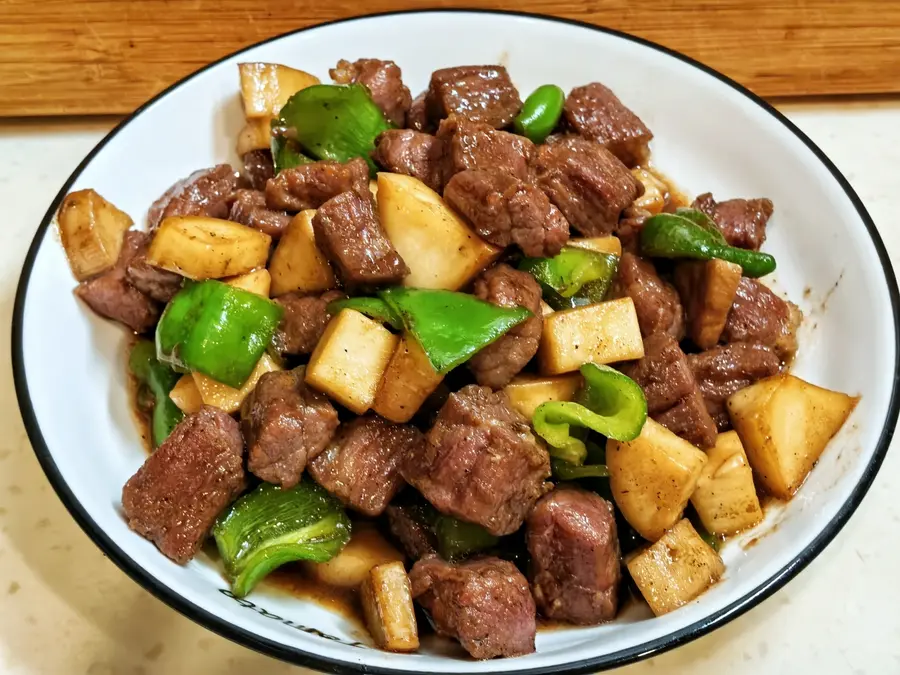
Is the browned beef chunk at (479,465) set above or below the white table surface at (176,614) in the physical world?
above

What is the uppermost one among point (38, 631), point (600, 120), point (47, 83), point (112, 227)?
point (600, 120)

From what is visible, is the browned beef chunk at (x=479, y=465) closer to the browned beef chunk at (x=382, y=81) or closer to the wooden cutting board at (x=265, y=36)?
the browned beef chunk at (x=382, y=81)

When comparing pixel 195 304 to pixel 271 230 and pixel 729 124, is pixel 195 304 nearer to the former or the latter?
pixel 271 230

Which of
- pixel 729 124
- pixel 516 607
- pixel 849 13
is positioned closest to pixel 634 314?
pixel 516 607

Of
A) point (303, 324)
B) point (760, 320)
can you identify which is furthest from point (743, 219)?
point (303, 324)

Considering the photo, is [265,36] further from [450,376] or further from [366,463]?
[366,463]

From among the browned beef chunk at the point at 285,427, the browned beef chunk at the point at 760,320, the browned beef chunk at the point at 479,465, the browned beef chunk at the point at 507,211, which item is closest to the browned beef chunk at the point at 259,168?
the browned beef chunk at the point at 507,211

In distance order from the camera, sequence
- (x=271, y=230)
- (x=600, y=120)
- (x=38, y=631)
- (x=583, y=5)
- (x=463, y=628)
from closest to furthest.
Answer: (x=463, y=628)
(x=38, y=631)
(x=271, y=230)
(x=600, y=120)
(x=583, y=5)
